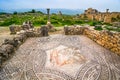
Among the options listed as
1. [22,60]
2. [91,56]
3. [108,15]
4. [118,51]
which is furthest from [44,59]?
[108,15]

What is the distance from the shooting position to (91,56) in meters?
6.94

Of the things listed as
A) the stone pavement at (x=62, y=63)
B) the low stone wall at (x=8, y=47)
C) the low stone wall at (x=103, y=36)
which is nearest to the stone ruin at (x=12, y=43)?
the low stone wall at (x=8, y=47)

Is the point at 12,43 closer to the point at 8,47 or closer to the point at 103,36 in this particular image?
the point at 8,47

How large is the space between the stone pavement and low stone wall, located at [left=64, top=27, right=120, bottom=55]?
0.33 metres

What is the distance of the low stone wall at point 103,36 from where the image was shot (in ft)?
24.3

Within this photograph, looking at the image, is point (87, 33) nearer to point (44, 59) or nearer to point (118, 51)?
point (118, 51)

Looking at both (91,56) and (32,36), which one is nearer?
(91,56)

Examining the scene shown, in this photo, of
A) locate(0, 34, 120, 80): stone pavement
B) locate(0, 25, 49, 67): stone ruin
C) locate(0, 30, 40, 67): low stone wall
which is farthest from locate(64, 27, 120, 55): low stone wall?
locate(0, 30, 40, 67): low stone wall

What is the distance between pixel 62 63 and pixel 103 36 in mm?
3221

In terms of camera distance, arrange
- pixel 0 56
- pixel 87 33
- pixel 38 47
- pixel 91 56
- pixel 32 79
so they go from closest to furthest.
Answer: pixel 32 79 < pixel 0 56 < pixel 91 56 < pixel 38 47 < pixel 87 33

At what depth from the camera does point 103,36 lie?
8.40 metres

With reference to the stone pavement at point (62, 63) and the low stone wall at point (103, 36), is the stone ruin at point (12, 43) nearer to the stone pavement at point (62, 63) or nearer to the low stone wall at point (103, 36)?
the stone pavement at point (62, 63)

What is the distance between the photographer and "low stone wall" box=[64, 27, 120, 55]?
7.41m

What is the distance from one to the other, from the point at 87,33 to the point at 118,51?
3328 mm
